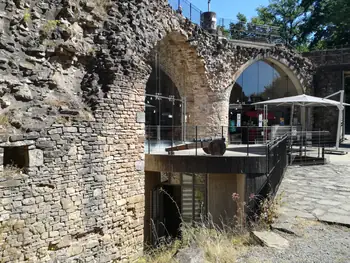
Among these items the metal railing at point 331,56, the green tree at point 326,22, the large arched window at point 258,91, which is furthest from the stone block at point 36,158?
the green tree at point 326,22

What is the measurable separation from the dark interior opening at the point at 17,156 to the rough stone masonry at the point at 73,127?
2 centimetres

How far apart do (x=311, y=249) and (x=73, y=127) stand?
4.39 metres

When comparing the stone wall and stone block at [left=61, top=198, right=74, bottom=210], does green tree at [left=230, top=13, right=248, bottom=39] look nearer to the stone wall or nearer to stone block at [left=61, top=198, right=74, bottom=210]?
the stone wall

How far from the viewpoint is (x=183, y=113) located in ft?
42.8

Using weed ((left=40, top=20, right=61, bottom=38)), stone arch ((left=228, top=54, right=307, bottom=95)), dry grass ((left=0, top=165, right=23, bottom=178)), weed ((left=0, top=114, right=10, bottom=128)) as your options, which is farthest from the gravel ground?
stone arch ((left=228, top=54, right=307, bottom=95))

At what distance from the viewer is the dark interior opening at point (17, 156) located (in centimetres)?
528

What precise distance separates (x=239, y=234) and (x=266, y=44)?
13.3 metres

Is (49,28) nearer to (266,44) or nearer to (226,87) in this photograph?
(226,87)

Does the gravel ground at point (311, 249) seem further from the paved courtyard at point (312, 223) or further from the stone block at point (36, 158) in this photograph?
the stone block at point (36, 158)

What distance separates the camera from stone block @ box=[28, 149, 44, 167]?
17.3ft

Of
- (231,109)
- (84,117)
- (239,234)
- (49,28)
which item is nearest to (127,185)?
(84,117)

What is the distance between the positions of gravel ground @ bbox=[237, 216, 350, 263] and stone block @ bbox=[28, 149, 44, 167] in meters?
3.63

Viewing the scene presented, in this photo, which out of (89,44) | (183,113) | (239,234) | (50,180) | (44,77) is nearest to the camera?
(239,234)

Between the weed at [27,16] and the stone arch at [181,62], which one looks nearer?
the weed at [27,16]
